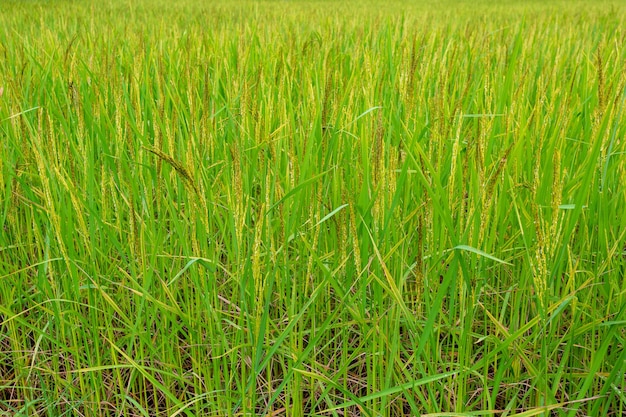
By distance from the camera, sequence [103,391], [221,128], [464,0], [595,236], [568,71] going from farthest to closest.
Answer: [464,0] → [568,71] → [221,128] → [595,236] → [103,391]

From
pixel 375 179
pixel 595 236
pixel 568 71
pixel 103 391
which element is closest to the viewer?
pixel 375 179

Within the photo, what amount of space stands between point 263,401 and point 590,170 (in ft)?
2.14

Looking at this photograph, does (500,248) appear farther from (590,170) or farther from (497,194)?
(590,170)

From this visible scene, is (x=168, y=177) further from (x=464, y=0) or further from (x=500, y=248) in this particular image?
(x=464, y=0)

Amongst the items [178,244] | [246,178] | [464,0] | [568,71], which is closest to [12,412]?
[178,244]

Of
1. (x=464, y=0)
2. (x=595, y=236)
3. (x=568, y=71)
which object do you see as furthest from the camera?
(x=464, y=0)

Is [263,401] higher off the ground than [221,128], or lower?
lower

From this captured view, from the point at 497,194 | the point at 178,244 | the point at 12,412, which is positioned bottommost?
the point at 12,412

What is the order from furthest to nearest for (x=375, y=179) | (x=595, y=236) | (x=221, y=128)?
(x=221, y=128)
(x=595, y=236)
(x=375, y=179)

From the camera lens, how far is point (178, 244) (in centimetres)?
116

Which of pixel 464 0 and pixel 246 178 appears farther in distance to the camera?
pixel 464 0

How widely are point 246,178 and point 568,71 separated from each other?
5.05 feet

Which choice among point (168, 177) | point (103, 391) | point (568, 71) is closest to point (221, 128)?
point (168, 177)

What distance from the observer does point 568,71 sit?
2.07 meters
